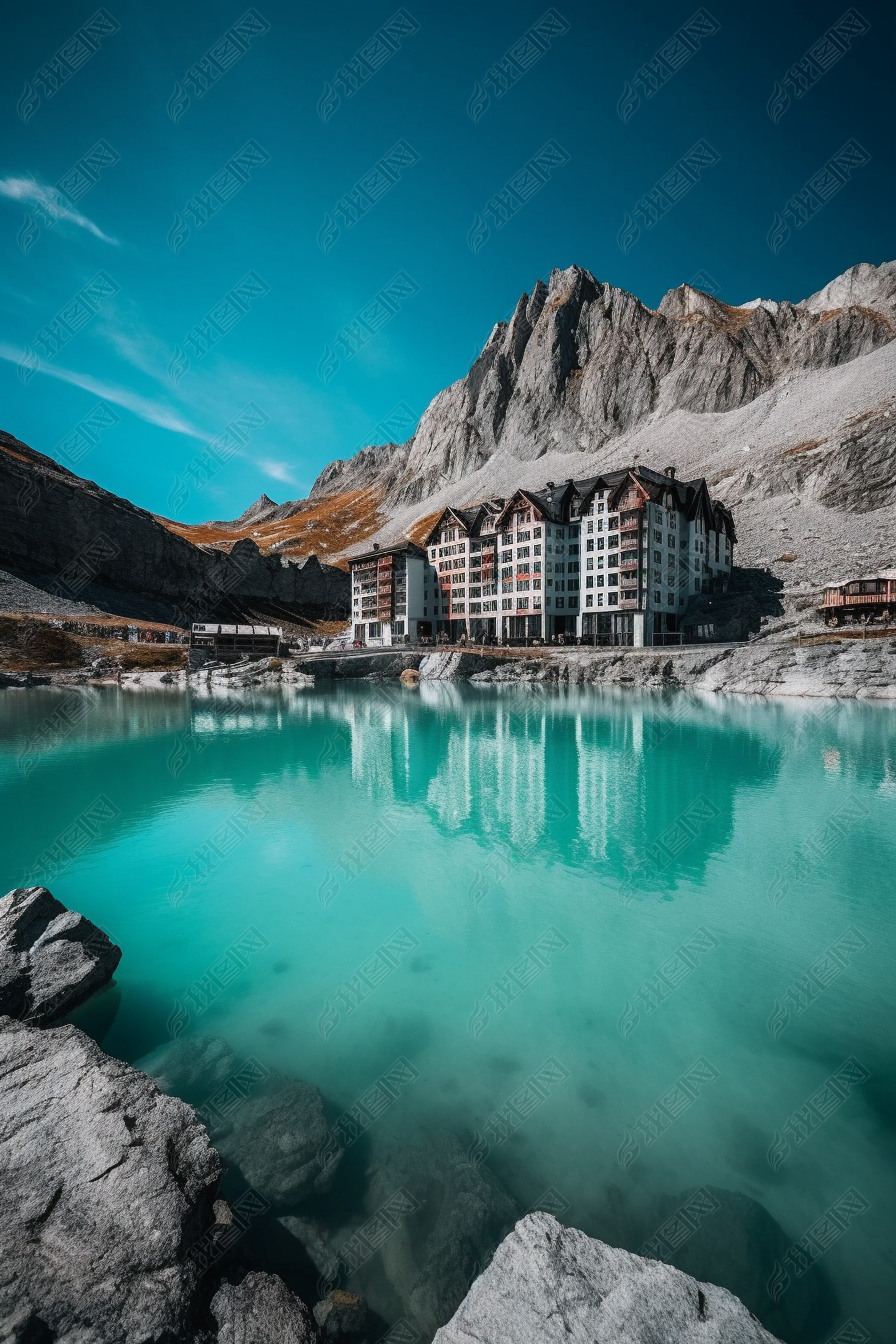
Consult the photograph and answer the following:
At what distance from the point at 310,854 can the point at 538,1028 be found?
11.5 meters

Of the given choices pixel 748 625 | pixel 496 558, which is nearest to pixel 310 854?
pixel 748 625

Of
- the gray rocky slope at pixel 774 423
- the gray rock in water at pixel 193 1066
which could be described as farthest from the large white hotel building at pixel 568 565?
the gray rock in water at pixel 193 1066

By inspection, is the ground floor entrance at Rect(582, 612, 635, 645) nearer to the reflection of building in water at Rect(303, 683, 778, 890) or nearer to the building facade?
the reflection of building in water at Rect(303, 683, 778, 890)

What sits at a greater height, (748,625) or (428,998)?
(748,625)

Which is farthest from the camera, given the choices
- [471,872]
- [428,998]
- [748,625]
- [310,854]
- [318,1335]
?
[748,625]

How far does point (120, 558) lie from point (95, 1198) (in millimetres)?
163295

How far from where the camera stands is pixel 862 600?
69.2m

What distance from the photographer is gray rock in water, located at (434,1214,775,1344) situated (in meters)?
4.49

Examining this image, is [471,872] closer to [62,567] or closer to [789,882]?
[789,882]

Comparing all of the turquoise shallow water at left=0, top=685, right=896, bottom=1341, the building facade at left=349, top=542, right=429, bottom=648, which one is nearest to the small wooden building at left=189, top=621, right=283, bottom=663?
the building facade at left=349, top=542, right=429, bottom=648

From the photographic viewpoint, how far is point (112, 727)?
44781 mm

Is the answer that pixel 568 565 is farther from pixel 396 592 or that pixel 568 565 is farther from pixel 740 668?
pixel 740 668

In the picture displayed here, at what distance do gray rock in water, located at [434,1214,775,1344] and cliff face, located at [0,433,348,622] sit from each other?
5605 inches

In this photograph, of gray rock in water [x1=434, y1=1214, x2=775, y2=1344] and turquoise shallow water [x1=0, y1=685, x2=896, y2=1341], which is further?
turquoise shallow water [x1=0, y1=685, x2=896, y2=1341]
